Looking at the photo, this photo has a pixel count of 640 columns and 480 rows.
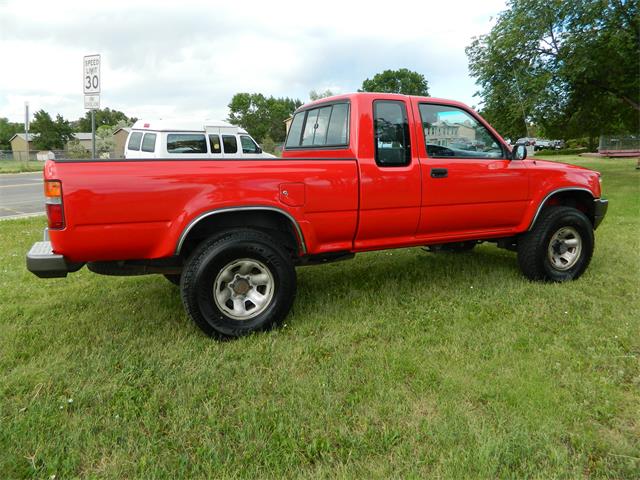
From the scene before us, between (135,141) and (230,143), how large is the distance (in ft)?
9.50

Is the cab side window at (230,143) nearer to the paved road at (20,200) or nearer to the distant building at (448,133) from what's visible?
the paved road at (20,200)

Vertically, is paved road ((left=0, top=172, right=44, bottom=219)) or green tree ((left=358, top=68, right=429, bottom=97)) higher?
green tree ((left=358, top=68, right=429, bottom=97))

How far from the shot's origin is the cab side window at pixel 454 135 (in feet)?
13.4

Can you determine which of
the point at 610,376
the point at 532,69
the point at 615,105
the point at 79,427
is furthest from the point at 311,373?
the point at 615,105

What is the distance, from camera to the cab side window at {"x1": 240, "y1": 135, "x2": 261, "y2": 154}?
48.3ft

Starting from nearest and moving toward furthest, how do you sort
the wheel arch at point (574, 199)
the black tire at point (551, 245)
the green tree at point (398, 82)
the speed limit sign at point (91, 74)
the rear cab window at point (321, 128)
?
the rear cab window at point (321, 128), the black tire at point (551, 245), the wheel arch at point (574, 199), the speed limit sign at point (91, 74), the green tree at point (398, 82)

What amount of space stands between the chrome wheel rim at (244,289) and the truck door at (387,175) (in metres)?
0.85

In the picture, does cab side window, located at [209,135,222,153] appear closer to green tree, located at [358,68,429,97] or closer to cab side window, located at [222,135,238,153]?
cab side window, located at [222,135,238,153]

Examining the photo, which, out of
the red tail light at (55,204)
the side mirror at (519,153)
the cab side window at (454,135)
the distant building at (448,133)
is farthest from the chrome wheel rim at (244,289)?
the side mirror at (519,153)

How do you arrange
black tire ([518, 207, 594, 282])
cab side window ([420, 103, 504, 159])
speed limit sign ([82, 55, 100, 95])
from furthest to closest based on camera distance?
speed limit sign ([82, 55, 100, 95]) < black tire ([518, 207, 594, 282]) < cab side window ([420, 103, 504, 159])

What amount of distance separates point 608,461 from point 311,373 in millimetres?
1619

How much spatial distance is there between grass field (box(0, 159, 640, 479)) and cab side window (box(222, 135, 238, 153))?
1006cm

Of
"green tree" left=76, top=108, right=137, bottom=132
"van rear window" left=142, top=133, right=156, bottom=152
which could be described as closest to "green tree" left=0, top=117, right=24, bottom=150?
"green tree" left=76, top=108, right=137, bottom=132

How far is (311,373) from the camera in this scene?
2.92 m
